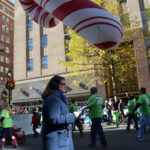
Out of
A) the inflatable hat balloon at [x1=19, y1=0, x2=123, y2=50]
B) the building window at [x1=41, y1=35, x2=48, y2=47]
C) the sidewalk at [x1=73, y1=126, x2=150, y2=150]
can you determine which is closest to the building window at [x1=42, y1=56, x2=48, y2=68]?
the building window at [x1=41, y1=35, x2=48, y2=47]

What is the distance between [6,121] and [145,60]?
1866 centimetres

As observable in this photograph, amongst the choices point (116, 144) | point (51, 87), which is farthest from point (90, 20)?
point (116, 144)

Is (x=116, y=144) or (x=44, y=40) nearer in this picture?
(x=116, y=144)

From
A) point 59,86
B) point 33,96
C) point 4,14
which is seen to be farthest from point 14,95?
point 4,14

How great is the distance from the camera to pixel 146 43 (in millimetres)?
22422

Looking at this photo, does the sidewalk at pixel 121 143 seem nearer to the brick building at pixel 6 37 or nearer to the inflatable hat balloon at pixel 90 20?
the inflatable hat balloon at pixel 90 20

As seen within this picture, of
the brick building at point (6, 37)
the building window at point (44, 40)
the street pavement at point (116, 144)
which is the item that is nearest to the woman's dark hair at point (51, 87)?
the street pavement at point (116, 144)

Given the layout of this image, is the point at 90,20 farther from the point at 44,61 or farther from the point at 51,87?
the point at 44,61

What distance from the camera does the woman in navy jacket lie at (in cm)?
228

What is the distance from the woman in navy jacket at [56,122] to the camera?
228 cm

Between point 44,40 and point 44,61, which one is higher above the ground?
point 44,40

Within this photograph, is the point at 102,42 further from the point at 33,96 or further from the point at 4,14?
the point at 4,14

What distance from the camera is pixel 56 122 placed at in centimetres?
225

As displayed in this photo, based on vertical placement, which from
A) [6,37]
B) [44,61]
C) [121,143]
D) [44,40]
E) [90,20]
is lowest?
[121,143]
